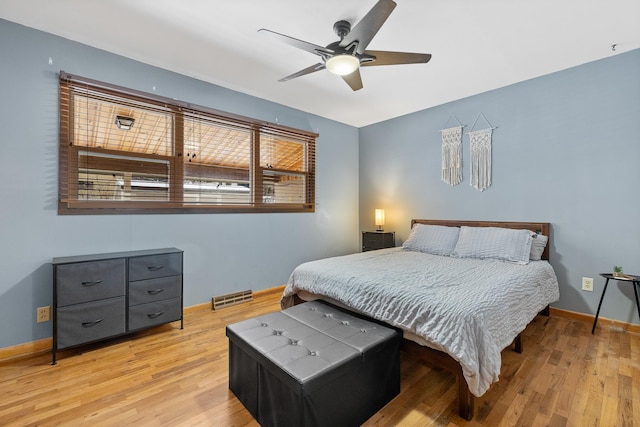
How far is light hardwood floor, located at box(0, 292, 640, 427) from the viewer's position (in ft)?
5.08

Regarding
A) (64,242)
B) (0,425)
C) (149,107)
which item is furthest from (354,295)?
(149,107)

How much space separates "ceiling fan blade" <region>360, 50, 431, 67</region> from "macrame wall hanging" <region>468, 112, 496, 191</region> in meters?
1.79

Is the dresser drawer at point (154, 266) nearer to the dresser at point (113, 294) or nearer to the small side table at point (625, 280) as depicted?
the dresser at point (113, 294)

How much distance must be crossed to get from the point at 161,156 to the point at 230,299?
169cm

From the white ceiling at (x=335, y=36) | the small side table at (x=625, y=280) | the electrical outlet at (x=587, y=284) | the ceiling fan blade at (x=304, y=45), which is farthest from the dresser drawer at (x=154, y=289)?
the electrical outlet at (x=587, y=284)

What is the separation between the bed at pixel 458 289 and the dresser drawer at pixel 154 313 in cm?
98

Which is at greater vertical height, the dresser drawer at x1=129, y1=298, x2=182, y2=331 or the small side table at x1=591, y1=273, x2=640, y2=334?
the small side table at x1=591, y1=273, x2=640, y2=334

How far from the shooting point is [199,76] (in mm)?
3031

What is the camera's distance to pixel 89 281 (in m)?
2.19

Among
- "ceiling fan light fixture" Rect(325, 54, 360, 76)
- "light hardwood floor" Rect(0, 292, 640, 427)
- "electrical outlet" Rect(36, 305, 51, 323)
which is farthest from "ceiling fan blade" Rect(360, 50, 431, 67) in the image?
"electrical outlet" Rect(36, 305, 51, 323)

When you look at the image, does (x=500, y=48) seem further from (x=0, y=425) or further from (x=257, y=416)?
(x=0, y=425)

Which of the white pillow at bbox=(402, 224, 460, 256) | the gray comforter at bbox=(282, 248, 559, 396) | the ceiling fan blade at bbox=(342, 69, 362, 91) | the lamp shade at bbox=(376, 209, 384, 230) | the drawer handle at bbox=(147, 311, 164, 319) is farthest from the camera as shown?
the lamp shade at bbox=(376, 209, 384, 230)

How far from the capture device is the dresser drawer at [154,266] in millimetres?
2402

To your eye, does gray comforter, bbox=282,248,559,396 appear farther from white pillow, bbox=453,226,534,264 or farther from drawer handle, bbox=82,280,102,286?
drawer handle, bbox=82,280,102,286
